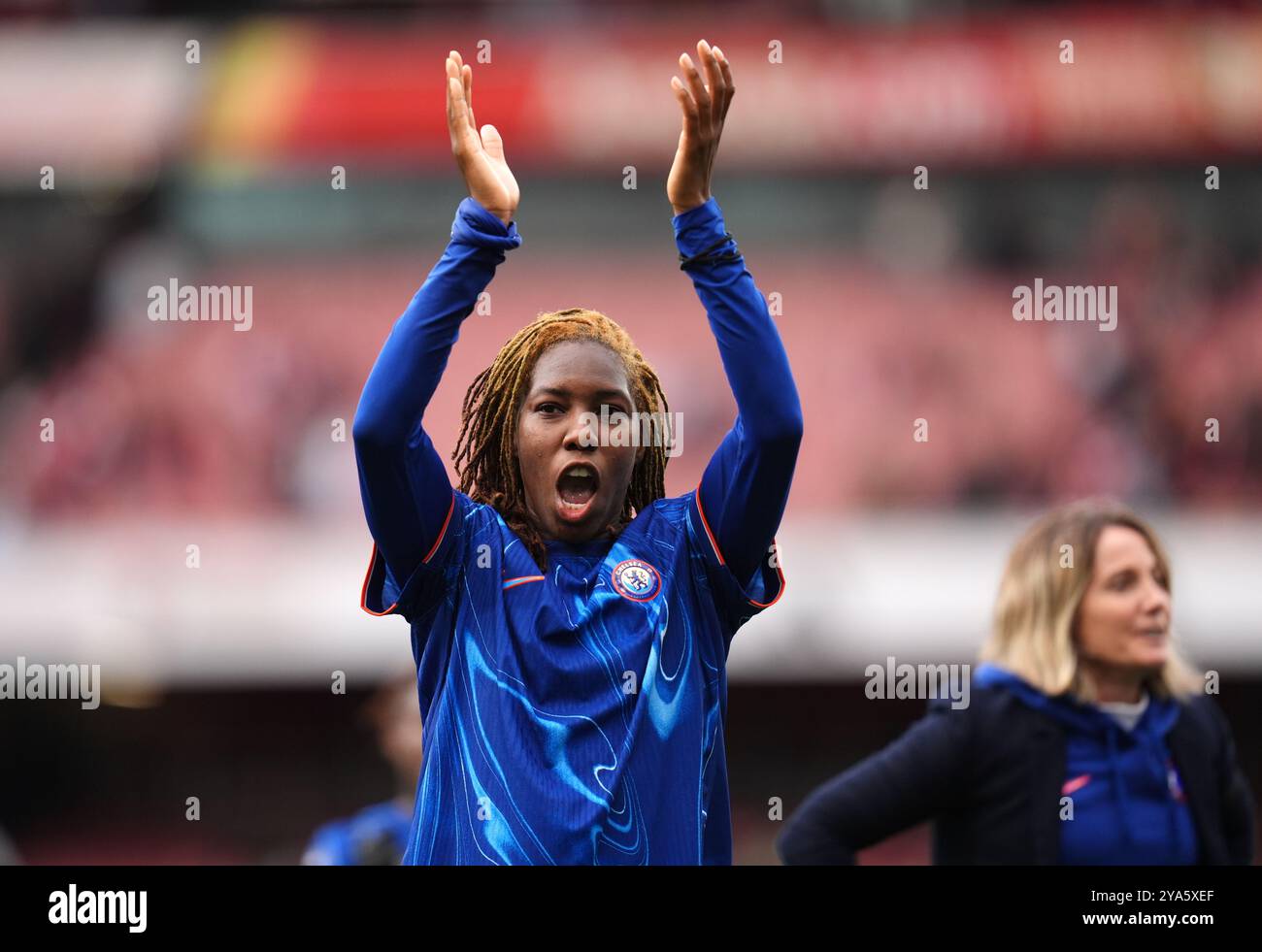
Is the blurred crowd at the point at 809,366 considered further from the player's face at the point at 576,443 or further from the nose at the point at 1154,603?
the player's face at the point at 576,443

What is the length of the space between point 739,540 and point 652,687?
0.31 meters

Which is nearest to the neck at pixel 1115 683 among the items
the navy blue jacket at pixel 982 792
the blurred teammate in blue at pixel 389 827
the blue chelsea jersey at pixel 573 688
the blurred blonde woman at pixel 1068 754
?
the blurred blonde woman at pixel 1068 754

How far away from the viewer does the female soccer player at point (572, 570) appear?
274cm

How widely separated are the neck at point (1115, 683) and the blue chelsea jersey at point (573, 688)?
1.48 metres

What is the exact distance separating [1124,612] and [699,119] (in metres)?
1.95

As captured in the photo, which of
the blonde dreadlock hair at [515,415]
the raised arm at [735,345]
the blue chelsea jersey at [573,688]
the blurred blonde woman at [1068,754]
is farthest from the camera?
the blurred blonde woman at [1068,754]

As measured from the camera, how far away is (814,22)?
12.5 meters

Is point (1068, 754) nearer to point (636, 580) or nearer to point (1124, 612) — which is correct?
point (1124, 612)

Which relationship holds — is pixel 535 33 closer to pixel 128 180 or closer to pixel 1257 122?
pixel 128 180

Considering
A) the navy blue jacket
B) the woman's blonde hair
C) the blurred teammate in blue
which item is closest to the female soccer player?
the navy blue jacket

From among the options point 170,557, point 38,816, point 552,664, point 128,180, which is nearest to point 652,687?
point 552,664

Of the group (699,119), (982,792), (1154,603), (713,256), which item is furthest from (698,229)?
(1154,603)

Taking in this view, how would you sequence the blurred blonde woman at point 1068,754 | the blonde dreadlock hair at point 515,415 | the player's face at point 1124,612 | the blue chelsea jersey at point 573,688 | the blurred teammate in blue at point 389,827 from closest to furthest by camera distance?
the blue chelsea jersey at point 573,688 → the blonde dreadlock hair at point 515,415 → the blurred blonde woman at point 1068,754 → the player's face at point 1124,612 → the blurred teammate in blue at point 389,827

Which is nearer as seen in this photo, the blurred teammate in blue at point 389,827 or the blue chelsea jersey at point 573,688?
the blue chelsea jersey at point 573,688
